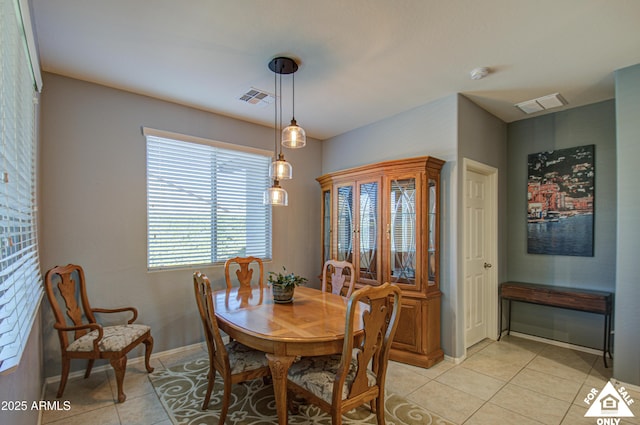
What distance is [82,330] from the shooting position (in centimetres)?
274

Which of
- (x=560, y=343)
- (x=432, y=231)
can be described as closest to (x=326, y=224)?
(x=432, y=231)

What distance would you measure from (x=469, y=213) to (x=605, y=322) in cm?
171

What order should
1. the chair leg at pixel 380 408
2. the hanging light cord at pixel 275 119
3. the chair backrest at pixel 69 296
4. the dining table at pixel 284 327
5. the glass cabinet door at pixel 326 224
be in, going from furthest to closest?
the glass cabinet door at pixel 326 224, the hanging light cord at pixel 275 119, the chair backrest at pixel 69 296, the chair leg at pixel 380 408, the dining table at pixel 284 327

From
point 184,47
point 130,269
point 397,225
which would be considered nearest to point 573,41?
point 397,225

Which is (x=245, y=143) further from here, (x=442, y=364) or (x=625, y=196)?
(x=625, y=196)

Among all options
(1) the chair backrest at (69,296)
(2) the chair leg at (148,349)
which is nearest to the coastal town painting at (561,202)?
(2) the chair leg at (148,349)

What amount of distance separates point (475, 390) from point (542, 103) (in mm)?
3086

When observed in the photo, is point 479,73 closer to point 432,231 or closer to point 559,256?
point 432,231

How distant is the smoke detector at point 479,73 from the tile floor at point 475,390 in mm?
2825

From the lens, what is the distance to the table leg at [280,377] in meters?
1.89

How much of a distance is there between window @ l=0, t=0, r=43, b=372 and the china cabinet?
2.97 metres

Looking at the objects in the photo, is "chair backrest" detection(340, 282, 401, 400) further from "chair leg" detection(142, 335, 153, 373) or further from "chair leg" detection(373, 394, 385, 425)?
"chair leg" detection(142, 335, 153, 373)

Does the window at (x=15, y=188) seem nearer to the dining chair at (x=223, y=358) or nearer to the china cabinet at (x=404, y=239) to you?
the dining chair at (x=223, y=358)

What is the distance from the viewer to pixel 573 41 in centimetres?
234
